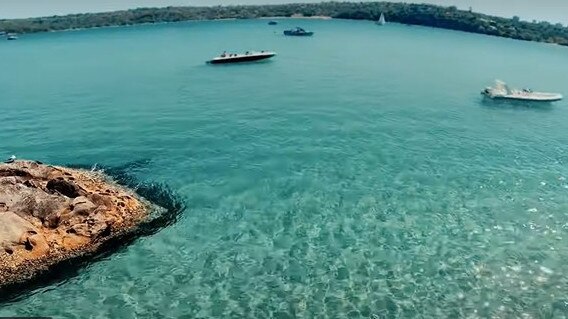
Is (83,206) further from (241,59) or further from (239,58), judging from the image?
(241,59)

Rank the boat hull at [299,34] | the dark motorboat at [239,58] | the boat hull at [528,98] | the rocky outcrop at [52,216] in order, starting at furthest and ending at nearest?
the boat hull at [299,34], the dark motorboat at [239,58], the boat hull at [528,98], the rocky outcrop at [52,216]

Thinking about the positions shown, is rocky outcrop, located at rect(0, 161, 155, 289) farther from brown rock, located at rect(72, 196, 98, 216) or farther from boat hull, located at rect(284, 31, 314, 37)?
boat hull, located at rect(284, 31, 314, 37)

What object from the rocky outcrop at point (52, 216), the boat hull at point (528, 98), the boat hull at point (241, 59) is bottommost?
the rocky outcrop at point (52, 216)

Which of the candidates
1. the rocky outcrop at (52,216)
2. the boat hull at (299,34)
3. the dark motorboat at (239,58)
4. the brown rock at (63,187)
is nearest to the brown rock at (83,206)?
the rocky outcrop at (52,216)

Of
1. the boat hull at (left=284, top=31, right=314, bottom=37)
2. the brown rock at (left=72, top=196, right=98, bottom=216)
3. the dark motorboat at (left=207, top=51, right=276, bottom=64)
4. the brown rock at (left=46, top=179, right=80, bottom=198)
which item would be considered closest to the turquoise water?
the brown rock at (left=72, top=196, right=98, bottom=216)

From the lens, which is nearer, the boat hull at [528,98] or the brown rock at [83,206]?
the brown rock at [83,206]

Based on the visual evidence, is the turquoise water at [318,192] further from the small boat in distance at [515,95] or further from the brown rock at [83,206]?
the brown rock at [83,206]

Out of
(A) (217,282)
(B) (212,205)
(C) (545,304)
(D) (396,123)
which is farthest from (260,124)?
(C) (545,304)
